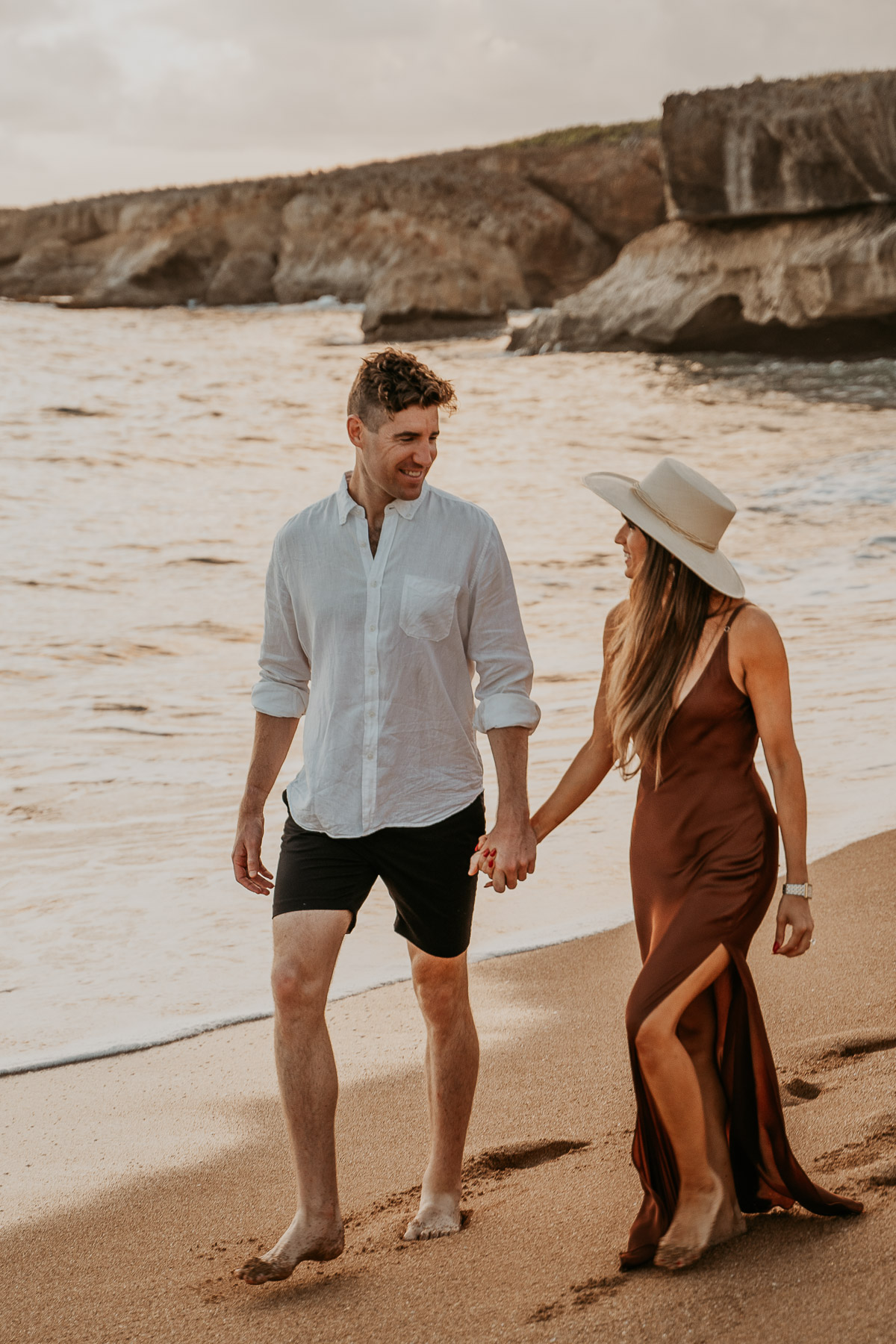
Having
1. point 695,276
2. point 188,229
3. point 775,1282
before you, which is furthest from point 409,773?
point 188,229

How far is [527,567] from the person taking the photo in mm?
13109

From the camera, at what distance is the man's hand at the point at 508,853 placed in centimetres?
270

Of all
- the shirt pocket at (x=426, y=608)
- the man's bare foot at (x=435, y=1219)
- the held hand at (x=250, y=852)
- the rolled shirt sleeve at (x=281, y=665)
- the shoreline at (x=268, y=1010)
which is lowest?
the shoreline at (x=268, y=1010)

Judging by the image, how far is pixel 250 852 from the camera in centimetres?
295

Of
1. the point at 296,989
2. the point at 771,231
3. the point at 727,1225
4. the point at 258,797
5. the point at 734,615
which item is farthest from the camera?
the point at 771,231

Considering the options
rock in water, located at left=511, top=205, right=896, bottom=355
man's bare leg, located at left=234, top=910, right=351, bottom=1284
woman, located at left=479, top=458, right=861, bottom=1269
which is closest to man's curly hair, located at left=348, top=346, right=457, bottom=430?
woman, located at left=479, top=458, right=861, bottom=1269

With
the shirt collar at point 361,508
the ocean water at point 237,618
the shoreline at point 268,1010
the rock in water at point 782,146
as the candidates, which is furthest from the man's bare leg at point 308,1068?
the rock in water at point 782,146

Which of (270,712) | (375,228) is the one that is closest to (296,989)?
(270,712)

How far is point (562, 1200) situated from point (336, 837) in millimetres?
909

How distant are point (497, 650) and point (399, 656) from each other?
0.77 feet

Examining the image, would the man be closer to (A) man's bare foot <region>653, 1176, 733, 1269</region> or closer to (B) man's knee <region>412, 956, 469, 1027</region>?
(B) man's knee <region>412, 956, 469, 1027</region>

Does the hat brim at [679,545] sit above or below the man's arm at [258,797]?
above

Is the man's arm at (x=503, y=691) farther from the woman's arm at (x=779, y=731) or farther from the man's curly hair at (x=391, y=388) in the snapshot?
the woman's arm at (x=779, y=731)

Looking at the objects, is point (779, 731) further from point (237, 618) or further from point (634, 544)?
Result: point (237, 618)
